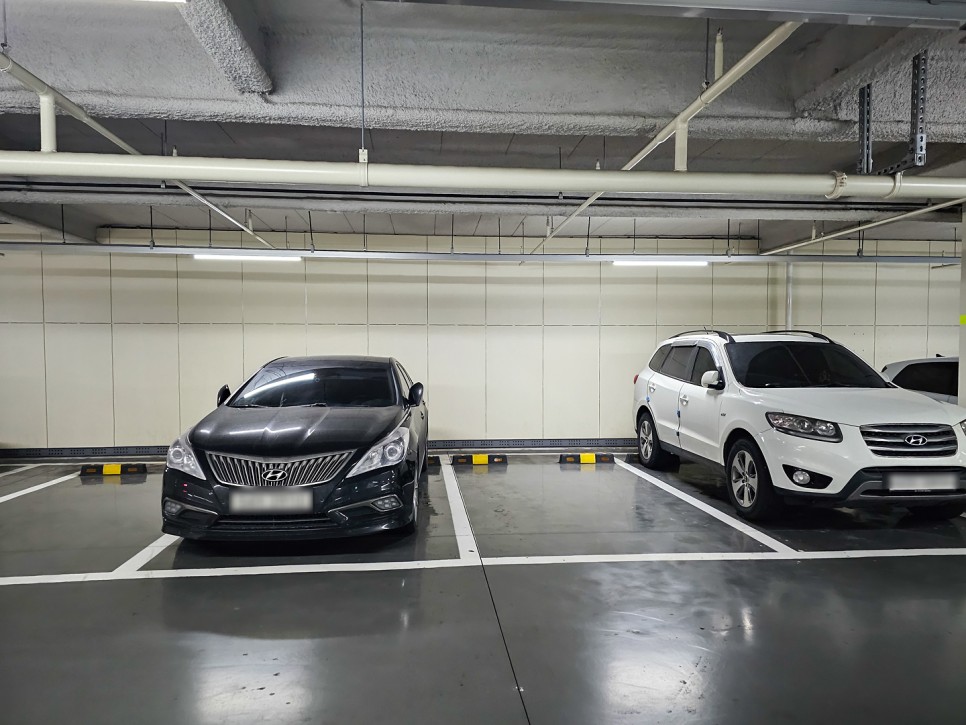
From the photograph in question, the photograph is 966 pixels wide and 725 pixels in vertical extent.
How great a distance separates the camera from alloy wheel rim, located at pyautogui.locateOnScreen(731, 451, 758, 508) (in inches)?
201

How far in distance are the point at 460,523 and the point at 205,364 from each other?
5.86 m

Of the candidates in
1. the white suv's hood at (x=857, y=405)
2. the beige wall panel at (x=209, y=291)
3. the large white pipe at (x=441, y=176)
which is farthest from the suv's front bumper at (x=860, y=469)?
the beige wall panel at (x=209, y=291)

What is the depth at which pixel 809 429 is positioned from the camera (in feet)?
15.5

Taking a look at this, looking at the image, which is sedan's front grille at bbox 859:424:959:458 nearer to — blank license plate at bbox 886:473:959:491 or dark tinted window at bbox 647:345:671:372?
blank license plate at bbox 886:473:959:491

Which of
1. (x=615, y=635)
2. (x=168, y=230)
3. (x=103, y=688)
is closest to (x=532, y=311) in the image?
(x=168, y=230)

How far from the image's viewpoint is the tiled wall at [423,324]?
8602mm

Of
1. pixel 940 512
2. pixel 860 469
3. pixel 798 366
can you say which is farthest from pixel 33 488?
pixel 940 512

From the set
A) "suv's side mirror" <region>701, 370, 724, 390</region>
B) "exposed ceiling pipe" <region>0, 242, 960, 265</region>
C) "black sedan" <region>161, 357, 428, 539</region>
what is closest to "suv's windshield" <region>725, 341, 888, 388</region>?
"suv's side mirror" <region>701, 370, 724, 390</region>

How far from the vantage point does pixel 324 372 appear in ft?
18.7

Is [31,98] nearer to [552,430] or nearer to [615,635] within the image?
[615,635]

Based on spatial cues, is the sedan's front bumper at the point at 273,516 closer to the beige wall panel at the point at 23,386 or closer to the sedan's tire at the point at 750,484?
the sedan's tire at the point at 750,484

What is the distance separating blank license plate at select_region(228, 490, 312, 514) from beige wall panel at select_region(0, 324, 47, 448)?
22.1 feet

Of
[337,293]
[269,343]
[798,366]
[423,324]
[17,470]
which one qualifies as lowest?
[17,470]

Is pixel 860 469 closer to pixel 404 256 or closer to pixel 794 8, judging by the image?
pixel 794 8
